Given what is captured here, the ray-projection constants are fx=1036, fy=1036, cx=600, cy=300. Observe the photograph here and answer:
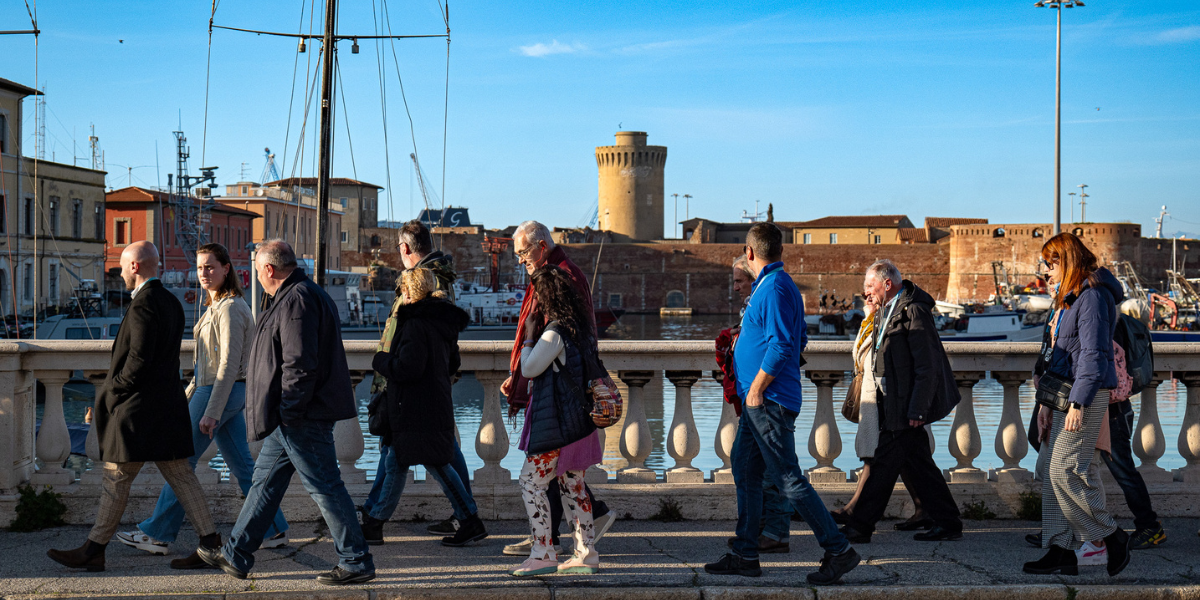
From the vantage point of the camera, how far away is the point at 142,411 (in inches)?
157

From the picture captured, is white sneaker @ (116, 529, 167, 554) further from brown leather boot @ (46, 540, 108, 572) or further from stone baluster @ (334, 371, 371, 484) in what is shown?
stone baluster @ (334, 371, 371, 484)

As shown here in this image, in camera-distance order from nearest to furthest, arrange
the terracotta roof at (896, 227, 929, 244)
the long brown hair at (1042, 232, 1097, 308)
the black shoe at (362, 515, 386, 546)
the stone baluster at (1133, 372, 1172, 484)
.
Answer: the long brown hair at (1042, 232, 1097, 308) → the black shoe at (362, 515, 386, 546) → the stone baluster at (1133, 372, 1172, 484) → the terracotta roof at (896, 227, 929, 244)

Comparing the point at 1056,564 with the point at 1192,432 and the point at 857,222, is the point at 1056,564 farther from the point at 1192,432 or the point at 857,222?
the point at 857,222

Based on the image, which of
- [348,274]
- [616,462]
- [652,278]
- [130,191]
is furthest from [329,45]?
[652,278]

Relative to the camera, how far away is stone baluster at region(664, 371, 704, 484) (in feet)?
16.4

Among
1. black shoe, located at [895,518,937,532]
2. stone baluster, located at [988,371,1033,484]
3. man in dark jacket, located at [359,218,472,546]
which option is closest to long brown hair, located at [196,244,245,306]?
man in dark jacket, located at [359,218,472,546]

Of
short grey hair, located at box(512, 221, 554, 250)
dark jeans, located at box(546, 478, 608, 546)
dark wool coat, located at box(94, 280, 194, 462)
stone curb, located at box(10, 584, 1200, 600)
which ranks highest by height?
short grey hair, located at box(512, 221, 554, 250)

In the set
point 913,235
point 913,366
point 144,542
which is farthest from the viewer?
point 913,235

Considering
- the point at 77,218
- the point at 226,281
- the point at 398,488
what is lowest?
the point at 398,488

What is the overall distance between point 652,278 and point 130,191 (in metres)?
33.4

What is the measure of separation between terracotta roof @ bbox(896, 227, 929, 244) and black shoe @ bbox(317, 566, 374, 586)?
7609 cm

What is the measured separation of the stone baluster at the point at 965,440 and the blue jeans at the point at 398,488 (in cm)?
236

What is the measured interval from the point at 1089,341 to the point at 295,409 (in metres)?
3.00

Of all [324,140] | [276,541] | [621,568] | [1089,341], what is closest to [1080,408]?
[1089,341]
